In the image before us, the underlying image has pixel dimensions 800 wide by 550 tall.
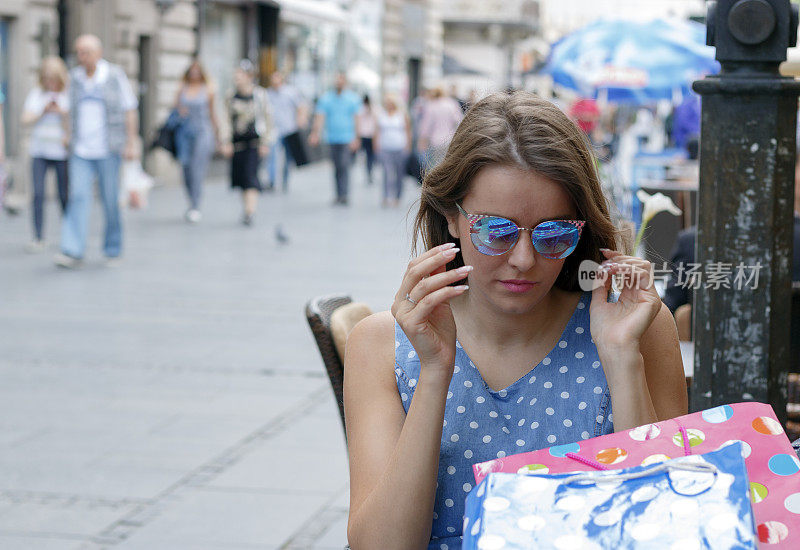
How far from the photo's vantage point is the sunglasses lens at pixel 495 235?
6.80 feet

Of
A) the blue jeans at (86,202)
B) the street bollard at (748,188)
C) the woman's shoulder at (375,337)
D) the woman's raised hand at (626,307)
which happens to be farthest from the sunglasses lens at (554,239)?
the blue jeans at (86,202)

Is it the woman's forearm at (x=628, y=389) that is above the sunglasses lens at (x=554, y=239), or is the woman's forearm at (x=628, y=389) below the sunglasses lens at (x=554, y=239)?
below

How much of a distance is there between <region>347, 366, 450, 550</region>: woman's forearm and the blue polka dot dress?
0.11 m

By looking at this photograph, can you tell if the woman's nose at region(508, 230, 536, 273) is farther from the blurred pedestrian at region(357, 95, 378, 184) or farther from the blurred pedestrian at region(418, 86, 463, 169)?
the blurred pedestrian at region(357, 95, 378, 184)

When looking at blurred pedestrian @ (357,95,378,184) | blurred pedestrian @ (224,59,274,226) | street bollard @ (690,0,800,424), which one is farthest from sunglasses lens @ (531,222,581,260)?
blurred pedestrian @ (357,95,378,184)

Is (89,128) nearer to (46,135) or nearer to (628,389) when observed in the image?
(46,135)

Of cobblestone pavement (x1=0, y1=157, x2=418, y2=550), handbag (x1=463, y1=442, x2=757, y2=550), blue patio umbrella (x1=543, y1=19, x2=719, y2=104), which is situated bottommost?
cobblestone pavement (x1=0, y1=157, x2=418, y2=550)

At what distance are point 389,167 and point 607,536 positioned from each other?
1704 centimetres

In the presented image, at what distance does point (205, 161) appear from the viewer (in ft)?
50.3

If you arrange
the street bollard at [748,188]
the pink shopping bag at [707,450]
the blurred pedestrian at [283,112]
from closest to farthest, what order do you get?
the pink shopping bag at [707,450], the street bollard at [748,188], the blurred pedestrian at [283,112]

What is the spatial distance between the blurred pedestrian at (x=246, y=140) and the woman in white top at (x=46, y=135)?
10.6 feet

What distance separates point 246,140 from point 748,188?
1201cm

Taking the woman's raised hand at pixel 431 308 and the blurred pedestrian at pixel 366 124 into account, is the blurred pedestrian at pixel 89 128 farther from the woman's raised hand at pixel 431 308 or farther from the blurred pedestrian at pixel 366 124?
the blurred pedestrian at pixel 366 124

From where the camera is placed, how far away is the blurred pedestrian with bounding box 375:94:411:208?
18.4m
